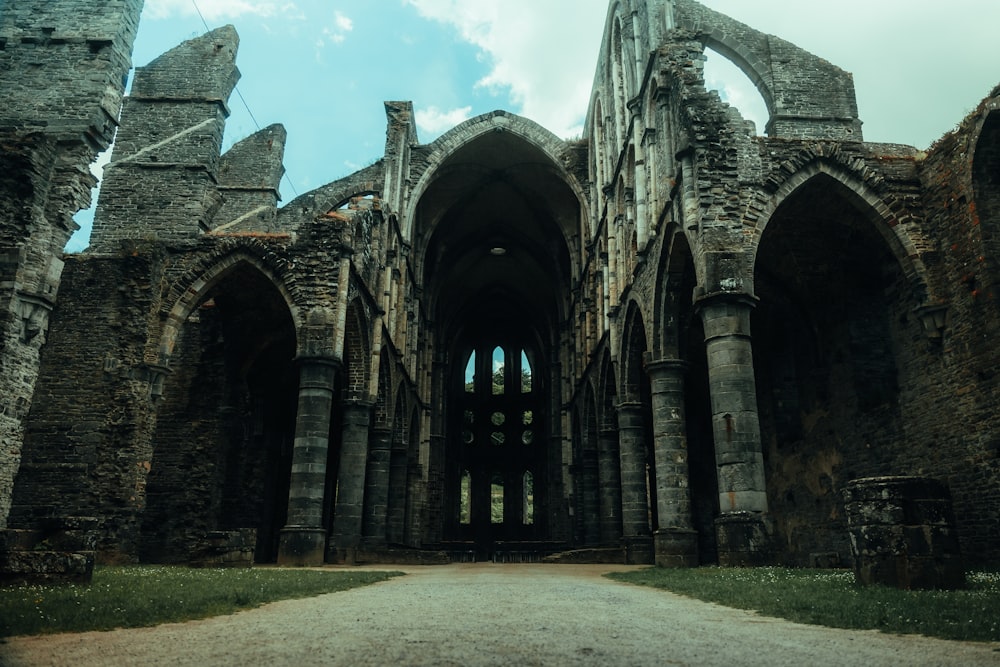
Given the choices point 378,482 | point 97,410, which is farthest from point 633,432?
point 97,410

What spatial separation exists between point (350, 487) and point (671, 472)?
7.74m

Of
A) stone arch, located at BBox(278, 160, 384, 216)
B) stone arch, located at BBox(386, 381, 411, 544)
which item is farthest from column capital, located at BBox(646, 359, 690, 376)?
stone arch, located at BBox(278, 160, 384, 216)

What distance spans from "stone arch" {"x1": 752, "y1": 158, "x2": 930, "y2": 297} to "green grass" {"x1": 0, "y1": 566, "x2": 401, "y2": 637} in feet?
31.6

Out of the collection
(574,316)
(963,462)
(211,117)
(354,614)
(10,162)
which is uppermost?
(211,117)

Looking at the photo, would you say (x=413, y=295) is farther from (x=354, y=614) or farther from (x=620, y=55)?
(x=354, y=614)

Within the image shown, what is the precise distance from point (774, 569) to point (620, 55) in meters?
16.0

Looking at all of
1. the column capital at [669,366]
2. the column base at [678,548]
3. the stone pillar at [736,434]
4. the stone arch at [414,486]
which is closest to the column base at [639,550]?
the column base at [678,548]

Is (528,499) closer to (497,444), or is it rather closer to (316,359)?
(497,444)

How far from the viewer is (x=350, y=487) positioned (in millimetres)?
16891

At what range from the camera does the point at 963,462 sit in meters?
11.6

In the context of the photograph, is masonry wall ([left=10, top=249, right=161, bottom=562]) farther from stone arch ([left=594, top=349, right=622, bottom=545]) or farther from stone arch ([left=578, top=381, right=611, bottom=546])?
stone arch ([left=578, top=381, right=611, bottom=546])

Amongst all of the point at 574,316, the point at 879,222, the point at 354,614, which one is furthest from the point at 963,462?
the point at 574,316

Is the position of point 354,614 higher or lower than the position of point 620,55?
lower

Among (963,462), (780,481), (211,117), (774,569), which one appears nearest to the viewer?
(774,569)
